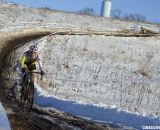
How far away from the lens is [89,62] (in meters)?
37.6

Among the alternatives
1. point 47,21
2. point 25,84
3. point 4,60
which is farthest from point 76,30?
point 25,84

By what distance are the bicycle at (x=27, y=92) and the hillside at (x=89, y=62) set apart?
3.87 feet

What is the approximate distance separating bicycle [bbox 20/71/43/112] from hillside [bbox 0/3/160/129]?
118cm

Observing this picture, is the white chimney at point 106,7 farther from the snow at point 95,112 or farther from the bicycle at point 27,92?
the bicycle at point 27,92

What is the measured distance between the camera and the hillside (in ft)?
70.1

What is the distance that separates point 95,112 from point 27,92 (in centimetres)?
324

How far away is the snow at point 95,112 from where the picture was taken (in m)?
19.5

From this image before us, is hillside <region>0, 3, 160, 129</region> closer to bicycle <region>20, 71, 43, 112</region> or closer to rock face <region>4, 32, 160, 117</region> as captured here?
rock face <region>4, 32, 160, 117</region>

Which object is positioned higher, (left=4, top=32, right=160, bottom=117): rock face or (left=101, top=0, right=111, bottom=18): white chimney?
(left=101, top=0, right=111, bottom=18): white chimney

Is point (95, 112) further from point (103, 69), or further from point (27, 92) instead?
point (103, 69)

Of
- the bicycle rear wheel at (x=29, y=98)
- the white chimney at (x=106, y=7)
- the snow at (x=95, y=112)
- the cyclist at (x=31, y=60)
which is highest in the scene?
the white chimney at (x=106, y=7)

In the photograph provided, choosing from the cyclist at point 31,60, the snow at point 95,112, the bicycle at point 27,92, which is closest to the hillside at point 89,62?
the snow at point 95,112

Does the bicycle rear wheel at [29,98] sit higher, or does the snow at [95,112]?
the bicycle rear wheel at [29,98]

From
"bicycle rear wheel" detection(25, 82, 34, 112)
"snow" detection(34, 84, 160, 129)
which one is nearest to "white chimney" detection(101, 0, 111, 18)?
"snow" detection(34, 84, 160, 129)
